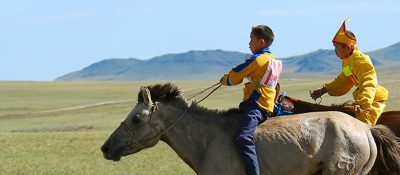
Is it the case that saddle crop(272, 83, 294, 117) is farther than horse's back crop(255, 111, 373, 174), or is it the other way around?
saddle crop(272, 83, 294, 117)

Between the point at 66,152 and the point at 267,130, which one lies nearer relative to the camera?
the point at 267,130

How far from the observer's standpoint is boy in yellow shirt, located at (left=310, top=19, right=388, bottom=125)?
8789 mm

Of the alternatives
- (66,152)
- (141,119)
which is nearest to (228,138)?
(141,119)

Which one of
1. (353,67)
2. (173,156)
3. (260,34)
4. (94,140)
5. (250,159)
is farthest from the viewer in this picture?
(94,140)

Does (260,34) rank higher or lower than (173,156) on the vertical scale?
higher

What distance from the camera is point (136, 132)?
8070 millimetres

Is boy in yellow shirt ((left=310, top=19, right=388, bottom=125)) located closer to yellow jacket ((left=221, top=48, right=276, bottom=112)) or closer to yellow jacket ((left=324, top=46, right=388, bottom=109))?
yellow jacket ((left=324, top=46, right=388, bottom=109))

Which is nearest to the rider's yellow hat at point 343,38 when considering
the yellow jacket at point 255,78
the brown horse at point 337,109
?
the brown horse at point 337,109

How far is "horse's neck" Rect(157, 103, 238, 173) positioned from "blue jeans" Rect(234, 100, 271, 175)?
180 mm

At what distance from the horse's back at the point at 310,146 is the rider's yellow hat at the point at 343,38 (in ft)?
5.02

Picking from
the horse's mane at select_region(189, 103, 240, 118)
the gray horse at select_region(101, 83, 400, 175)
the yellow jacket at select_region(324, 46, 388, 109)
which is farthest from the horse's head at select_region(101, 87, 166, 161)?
the yellow jacket at select_region(324, 46, 388, 109)

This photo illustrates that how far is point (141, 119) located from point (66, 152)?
1555 centimetres

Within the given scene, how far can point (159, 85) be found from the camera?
8266 mm

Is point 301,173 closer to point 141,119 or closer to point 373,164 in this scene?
point 373,164
